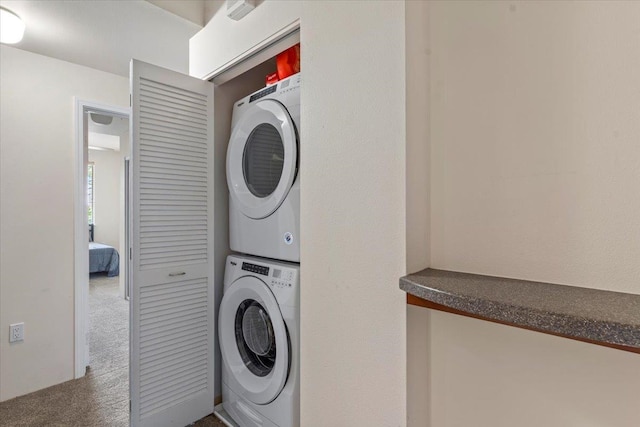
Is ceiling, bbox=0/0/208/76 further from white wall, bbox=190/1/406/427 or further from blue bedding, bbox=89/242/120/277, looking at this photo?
blue bedding, bbox=89/242/120/277

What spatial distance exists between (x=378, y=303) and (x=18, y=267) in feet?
7.89

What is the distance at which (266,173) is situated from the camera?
1641 millimetres

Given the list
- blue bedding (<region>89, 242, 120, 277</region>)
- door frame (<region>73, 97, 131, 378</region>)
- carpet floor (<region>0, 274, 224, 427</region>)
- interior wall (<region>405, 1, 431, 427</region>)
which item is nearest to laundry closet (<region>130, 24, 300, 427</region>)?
carpet floor (<region>0, 274, 224, 427</region>)

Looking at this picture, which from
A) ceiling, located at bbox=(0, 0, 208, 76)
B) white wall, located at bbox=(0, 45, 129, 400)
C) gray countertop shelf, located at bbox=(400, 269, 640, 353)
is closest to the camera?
gray countertop shelf, located at bbox=(400, 269, 640, 353)

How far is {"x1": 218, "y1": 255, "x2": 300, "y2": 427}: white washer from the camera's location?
4.45 ft

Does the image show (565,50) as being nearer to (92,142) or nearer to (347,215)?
(347,215)

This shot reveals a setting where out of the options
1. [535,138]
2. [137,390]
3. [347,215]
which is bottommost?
[137,390]

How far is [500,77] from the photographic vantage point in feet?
2.81

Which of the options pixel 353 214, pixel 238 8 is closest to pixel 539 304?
pixel 353 214

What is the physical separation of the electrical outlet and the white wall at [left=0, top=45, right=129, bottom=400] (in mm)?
21

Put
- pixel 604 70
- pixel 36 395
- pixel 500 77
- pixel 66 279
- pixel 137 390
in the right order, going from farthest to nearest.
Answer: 1. pixel 66 279
2. pixel 36 395
3. pixel 137 390
4. pixel 500 77
5. pixel 604 70

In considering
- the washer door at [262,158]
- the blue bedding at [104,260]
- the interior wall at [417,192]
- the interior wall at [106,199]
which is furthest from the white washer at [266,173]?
the interior wall at [106,199]

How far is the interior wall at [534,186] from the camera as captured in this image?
0.70 meters

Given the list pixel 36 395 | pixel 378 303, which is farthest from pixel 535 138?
pixel 36 395
